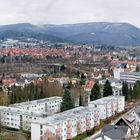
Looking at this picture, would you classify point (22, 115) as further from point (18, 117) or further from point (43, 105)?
point (43, 105)

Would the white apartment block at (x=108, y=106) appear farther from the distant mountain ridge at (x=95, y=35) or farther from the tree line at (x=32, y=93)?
the distant mountain ridge at (x=95, y=35)

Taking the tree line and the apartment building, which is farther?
the apartment building

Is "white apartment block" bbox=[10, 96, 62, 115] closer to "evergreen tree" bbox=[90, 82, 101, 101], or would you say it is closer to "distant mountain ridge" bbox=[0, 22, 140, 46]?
"evergreen tree" bbox=[90, 82, 101, 101]

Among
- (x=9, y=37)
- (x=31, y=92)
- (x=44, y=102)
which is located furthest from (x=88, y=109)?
(x=9, y=37)

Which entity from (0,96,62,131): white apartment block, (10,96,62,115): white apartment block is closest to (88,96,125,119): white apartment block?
(10,96,62,115): white apartment block

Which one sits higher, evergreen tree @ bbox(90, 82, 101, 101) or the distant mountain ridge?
the distant mountain ridge

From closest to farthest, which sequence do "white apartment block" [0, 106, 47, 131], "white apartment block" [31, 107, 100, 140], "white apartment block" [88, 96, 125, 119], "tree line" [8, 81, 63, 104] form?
"white apartment block" [31, 107, 100, 140]
"white apartment block" [0, 106, 47, 131]
"white apartment block" [88, 96, 125, 119]
"tree line" [8, 81, 63, 104]

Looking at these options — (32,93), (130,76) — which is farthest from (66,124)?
(130,76)
